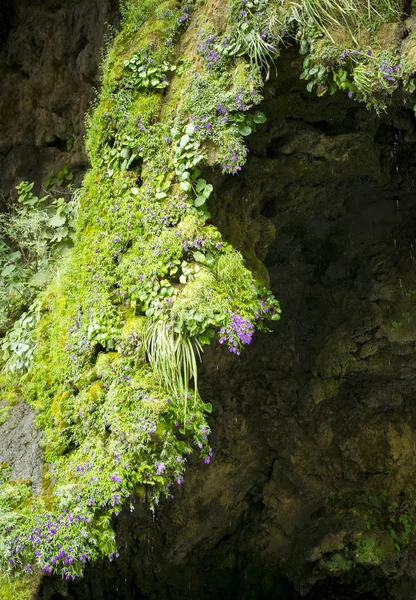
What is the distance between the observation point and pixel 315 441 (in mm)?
7078

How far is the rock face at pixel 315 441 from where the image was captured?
6.37m

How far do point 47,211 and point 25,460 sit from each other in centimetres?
262

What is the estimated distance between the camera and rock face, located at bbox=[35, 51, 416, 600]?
6.37 meters

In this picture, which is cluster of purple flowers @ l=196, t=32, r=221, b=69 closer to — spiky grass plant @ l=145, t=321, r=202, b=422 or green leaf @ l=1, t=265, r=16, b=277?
spiky grass plant @ l=145, t=321, r=202, b=422

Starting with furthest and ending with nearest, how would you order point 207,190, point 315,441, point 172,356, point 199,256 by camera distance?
point 315,441, point 207,190, point 199,256, point 172,356

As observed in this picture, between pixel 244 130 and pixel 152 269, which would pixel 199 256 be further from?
pixel 244 130

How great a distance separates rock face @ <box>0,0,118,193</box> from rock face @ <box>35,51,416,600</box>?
2226 mm

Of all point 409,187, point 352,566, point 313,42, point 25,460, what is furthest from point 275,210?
point 352,566

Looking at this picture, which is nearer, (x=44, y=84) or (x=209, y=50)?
(x=209, y=50)

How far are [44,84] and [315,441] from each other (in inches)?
184

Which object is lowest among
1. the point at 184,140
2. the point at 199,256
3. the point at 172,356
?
the point at 172,356

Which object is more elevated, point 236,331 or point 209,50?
point 209,50

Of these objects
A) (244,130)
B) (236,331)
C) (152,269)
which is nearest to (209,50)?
(244,130)

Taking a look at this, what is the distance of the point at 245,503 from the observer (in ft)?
23.2
